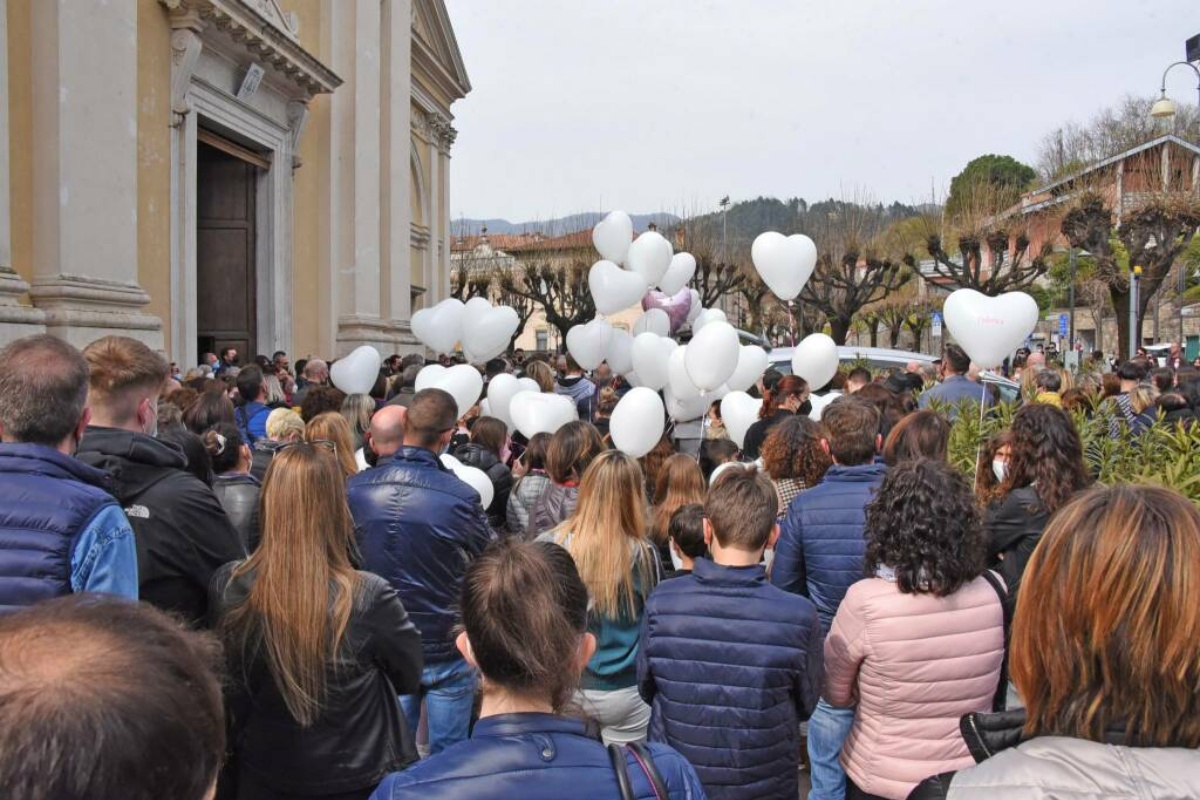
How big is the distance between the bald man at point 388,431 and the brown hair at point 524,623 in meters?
2.36

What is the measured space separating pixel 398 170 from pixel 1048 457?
16624 mm

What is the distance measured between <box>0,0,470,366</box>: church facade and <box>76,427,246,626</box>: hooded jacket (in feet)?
20.0

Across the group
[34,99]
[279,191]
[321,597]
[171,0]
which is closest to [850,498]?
[321,597]

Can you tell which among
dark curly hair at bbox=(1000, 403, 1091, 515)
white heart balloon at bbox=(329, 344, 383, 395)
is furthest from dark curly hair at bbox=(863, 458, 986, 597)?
white heart balloon at bbox=(329, 344, 383, 395)

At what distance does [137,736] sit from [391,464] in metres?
2.82

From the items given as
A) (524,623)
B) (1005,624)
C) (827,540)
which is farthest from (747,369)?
(524,623)

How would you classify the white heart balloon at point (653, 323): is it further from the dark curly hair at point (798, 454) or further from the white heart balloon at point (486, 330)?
the dark curly hair at point (798, 454)

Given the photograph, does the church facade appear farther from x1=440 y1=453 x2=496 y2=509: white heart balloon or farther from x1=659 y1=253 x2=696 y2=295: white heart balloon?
x1=659 y1=253 x2=696 y2=295: white heart balloon

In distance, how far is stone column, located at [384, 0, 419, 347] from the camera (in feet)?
60.0

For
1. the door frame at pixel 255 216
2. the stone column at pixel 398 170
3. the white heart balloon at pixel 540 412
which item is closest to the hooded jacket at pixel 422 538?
the white heart balloon at pixel 540 412

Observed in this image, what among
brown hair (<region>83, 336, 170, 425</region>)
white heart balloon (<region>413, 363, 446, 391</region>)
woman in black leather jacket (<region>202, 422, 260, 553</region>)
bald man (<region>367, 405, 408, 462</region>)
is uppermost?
brown hair (<region>83, 336, 170, 425</region>)

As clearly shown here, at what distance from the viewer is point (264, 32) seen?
42.7ft

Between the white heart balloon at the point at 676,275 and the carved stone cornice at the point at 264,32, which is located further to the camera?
the carved stone cornice at the point at 264,32

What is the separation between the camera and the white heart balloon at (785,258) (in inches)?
366
